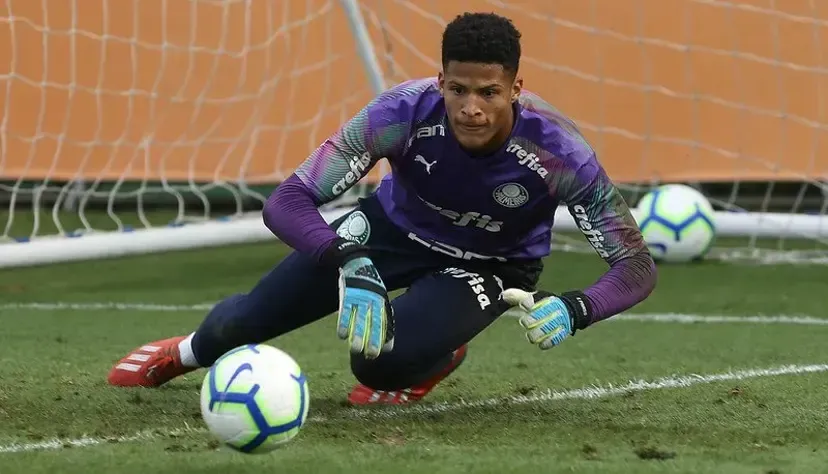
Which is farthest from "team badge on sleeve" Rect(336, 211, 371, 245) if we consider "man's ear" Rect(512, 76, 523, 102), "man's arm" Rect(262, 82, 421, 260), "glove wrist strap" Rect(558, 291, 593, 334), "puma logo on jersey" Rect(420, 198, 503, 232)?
"glove wrist strap" Rect(558, 291, 593, 334)

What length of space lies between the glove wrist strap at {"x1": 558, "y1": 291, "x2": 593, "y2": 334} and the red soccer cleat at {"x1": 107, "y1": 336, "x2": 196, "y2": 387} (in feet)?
4.54

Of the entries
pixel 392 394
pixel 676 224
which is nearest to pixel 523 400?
pixel 392 394

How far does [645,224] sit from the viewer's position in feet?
24.6

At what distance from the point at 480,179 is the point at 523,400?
0.76 m

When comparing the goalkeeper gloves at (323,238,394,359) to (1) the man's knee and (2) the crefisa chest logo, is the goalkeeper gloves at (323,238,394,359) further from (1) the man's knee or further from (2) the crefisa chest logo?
(2) the crefisa chest logo

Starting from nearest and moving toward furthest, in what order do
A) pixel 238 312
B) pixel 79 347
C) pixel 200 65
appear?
pixel 238 312 → pixel 79 347 → pixel 200 65

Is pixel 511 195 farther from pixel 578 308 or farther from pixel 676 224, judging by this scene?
pixel 676 224

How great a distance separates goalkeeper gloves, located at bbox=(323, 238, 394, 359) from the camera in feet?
11.5

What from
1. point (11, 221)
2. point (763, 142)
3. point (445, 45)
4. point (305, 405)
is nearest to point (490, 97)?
point (445, 45)

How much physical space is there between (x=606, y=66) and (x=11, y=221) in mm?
4204

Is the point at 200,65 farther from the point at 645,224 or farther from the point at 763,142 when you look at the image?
the point at 763,142

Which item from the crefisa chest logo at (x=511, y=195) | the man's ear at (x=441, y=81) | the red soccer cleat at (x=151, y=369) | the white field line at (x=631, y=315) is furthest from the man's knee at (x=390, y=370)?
the white field line at (x=631, y=315)

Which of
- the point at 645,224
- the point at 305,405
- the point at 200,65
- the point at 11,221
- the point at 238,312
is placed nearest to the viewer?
the point at 305,405

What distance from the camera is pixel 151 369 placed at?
438 cm
